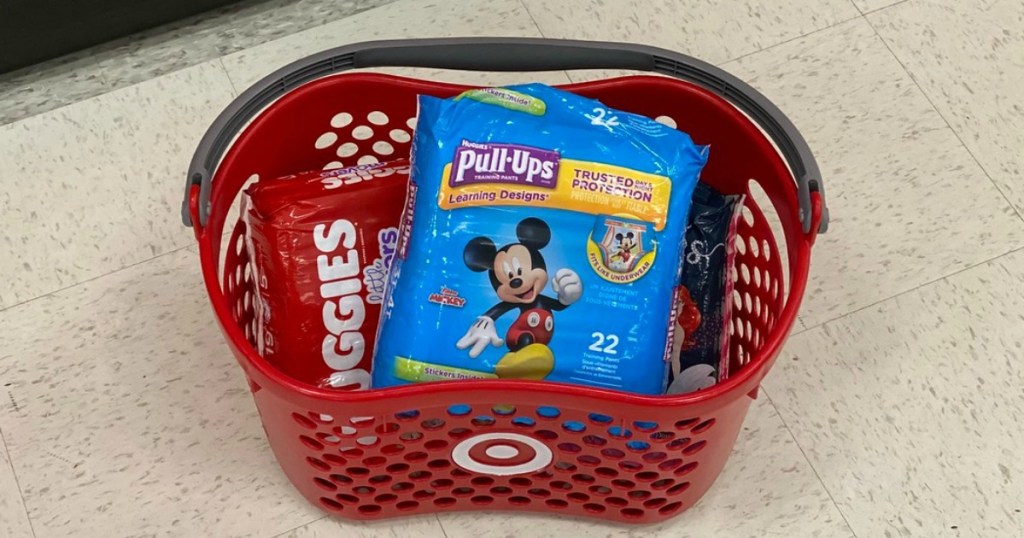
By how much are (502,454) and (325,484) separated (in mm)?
201

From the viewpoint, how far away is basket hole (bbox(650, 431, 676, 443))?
3.41 ft

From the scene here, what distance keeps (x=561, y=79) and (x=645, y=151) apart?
1.49 ft

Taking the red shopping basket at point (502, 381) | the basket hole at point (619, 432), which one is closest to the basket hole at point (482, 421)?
the red shopping basket at point (502, 381)

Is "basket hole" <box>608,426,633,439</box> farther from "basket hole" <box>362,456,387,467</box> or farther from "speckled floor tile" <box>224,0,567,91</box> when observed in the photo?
"speckled floor tile" <box>224,0,567,91</box>

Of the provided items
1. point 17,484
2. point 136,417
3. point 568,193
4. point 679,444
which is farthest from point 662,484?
point 17,484

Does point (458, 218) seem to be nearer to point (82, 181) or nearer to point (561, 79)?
point (561, 79)

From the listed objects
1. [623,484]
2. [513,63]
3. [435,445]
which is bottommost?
[623,484]

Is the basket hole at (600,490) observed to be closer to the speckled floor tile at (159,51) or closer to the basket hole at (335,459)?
the basket hole at (335,459)

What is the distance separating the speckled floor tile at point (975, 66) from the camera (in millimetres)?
1483

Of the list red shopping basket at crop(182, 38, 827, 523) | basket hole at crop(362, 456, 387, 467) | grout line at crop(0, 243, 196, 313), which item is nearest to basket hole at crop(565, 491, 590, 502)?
red shopping basket at crop(182, 38, 827, 523)

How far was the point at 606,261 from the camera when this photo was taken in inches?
41.9

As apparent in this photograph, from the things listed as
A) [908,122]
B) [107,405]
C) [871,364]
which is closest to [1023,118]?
[908,122]

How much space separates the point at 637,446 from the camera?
3.52 ft

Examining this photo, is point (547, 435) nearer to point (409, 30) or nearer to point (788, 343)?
point (788, 343)
